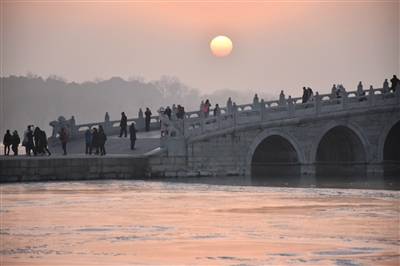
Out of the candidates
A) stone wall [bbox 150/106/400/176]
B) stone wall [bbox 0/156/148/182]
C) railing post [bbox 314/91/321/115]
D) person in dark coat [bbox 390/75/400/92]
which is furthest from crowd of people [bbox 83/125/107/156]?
person in dark coat [bbox 390/75/400/92]

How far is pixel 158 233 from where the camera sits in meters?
21.9

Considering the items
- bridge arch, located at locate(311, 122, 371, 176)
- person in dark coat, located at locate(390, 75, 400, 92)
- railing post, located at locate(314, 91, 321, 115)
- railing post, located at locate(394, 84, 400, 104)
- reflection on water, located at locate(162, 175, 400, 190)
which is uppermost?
person in dark coat, located at locate(390, 75, 400, 92)

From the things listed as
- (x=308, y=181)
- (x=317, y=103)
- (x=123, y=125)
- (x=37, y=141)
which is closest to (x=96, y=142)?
(x=37, y=141)

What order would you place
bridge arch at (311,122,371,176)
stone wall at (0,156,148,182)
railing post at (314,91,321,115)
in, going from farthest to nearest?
1. bridge arch at (311,122,371,176)
2. railing post at (314,91,321,115)
3. stone wall at (0,156,148,182)

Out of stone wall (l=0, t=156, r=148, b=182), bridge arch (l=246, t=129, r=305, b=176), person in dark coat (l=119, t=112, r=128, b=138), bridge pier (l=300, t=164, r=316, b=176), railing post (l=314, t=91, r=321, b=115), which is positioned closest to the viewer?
stone wall (l=0, t=156, r=148, b=182)

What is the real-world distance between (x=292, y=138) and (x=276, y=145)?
287 cm

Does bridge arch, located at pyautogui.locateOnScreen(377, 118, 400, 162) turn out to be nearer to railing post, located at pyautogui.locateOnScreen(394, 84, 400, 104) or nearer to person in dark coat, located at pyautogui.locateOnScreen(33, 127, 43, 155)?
railing post, located at pyautogui.locateOnScreen(394, 84, 400, 104)

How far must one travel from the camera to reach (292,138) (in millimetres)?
45938

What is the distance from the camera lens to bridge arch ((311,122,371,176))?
4734cm

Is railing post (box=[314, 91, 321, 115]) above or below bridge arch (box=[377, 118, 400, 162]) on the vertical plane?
above

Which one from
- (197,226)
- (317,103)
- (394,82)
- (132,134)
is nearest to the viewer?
(197,226)

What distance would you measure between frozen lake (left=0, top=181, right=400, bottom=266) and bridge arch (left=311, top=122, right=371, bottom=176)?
13.0m

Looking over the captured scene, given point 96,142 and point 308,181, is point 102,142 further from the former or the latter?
point 308,181

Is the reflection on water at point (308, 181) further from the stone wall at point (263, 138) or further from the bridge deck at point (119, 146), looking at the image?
the bridge deck at point (119, 146)
